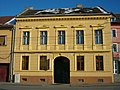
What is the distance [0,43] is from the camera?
3106cm

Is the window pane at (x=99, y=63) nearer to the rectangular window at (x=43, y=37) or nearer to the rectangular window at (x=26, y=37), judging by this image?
the rectangular window at (x=43, y=37)

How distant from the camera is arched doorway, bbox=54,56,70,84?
1171 inches

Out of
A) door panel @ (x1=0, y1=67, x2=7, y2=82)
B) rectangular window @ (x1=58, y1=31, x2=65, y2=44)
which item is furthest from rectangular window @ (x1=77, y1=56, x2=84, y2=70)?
door panel @ (x1=0, y1=67, x2=7, y2=82)

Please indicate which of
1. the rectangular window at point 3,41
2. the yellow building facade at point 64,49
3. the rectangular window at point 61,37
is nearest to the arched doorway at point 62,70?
the yellow building facade at point 64,49

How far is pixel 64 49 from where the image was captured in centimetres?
2916

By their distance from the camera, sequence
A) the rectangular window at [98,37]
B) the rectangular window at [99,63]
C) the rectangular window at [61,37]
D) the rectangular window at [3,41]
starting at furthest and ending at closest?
1. the rectangular window at [3,41]
2. the rectangular window at [61,37]
3. the rectangular window at [98,37]
4. the rectangular window at [99,63]

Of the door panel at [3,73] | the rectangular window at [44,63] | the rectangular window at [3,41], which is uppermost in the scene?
the rectangular window at [3,41]

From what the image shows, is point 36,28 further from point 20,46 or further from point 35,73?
point 35,73

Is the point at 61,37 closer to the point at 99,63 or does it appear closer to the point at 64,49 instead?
the point at 64,49

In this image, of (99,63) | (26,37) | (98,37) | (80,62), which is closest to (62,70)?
(80,62)

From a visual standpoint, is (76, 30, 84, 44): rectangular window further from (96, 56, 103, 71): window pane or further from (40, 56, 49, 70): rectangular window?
(40, 56, 49, 70): rectangular window

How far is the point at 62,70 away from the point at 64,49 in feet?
10.1

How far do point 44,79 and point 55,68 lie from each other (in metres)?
2.35

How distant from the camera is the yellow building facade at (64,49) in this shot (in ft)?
93.4
